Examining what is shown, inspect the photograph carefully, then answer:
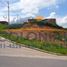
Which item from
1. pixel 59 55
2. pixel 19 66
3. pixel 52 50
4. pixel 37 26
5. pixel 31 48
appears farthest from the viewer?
pixel 37 26

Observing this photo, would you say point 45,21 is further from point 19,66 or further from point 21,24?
point 19,66

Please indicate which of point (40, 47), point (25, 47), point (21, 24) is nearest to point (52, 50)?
point (40, 47)

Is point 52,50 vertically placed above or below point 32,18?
below

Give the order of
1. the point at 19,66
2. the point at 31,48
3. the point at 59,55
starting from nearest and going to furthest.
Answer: the point at 19,66 → the point at 59,55 → the point at 31,48

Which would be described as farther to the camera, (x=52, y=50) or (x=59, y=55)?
(x=52, y=50)

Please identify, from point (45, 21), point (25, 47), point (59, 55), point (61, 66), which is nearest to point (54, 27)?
point (45, 21)

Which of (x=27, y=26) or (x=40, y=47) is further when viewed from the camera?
(x=27, y=26)

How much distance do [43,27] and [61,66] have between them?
30462 millimetres

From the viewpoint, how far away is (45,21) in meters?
43.1

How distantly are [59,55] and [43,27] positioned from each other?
25.2 meters

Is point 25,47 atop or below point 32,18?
below

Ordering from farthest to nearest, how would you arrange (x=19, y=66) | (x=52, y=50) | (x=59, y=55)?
1. (x=52, y=50)
2. (x=59, y=55)
3. (x=19, y=66)

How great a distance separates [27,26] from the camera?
42750mm

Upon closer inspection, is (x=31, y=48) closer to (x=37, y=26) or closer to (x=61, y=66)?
(x=61, y=66)
